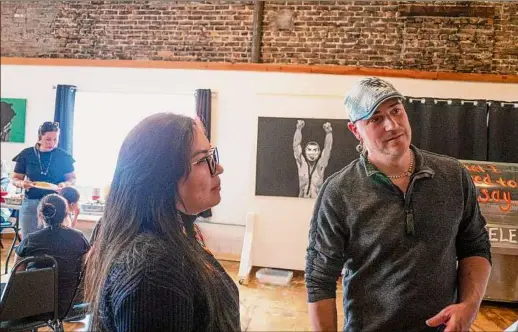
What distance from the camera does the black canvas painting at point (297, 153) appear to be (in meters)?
1.31

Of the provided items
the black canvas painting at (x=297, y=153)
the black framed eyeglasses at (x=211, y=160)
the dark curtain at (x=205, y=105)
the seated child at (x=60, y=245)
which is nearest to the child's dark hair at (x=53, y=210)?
the seated child at (x=60, y=245)

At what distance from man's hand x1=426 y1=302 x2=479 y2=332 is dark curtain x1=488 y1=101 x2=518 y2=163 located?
1.51 ft

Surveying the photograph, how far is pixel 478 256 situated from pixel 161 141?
71cm

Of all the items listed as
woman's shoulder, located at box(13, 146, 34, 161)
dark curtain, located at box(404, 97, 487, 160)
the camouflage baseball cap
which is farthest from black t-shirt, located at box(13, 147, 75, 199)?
dark curtain, located at box(404, 97, 487, 160)

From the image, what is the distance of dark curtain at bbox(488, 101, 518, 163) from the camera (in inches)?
41.9

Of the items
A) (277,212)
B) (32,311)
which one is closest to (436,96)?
(277,212)

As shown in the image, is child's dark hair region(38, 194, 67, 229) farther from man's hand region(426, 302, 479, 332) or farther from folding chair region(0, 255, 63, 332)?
man's hand region(426, 302, 479, 332)

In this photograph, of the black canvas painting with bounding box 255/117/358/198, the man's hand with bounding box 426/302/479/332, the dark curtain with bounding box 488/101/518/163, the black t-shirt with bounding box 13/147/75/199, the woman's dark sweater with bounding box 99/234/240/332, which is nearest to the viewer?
the woman's dark sweater with bounding box 99/234/240/332

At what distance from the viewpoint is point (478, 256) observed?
33.5 inches

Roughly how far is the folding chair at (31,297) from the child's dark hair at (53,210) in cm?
11

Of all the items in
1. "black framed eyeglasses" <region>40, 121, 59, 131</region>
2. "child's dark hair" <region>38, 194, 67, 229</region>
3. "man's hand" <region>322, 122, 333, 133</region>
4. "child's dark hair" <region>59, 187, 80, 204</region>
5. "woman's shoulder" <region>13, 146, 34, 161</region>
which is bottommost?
"child's dark hair" <region>38, 194, 67, 229</region>

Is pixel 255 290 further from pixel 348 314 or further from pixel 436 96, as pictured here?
pixel 436 96

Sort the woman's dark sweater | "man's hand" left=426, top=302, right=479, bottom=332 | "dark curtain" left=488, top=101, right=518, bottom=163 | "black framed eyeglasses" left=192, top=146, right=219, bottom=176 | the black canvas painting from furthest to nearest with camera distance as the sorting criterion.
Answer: the black canvas painting → "dark curtain" left=488, top=101, right=518, bottom=163 → "man's hand" left=426, top=302, right=479, bottom=332 → "black framed eyeglasses" left=192, top=146, right=219, bottom=176 → the woman's dark sweater

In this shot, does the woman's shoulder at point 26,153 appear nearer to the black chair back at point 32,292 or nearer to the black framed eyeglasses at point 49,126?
the black framed eyeglasses at point 49,126
